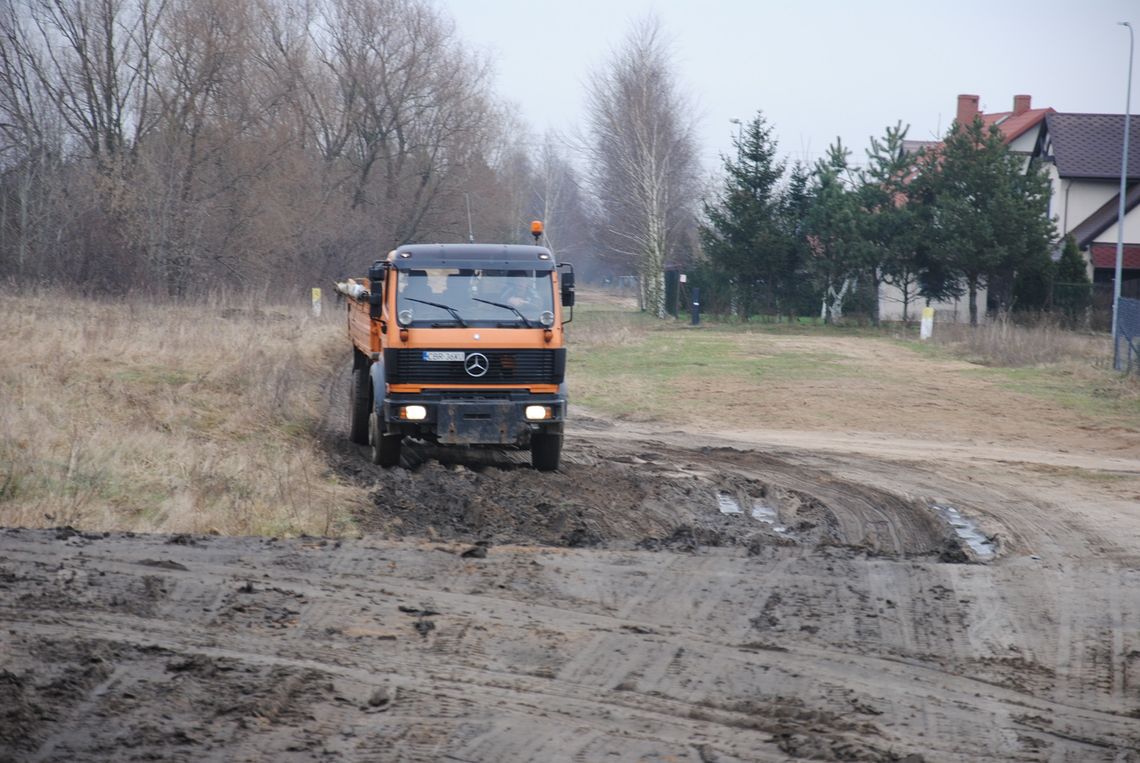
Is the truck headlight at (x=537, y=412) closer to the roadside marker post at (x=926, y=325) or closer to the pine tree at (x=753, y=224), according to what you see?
the roadside marker post at (x=926, y=325)

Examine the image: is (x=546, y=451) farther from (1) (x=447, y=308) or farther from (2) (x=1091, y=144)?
(2) (x=1091, y=144)

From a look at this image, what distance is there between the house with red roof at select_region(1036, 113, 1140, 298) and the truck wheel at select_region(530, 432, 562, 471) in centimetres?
3806

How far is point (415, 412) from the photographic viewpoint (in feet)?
43.4

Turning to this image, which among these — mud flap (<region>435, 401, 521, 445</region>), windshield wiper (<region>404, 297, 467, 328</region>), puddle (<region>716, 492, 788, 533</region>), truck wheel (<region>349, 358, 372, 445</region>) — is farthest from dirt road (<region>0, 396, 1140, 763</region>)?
truck wheel (<region>349, 358, 372, 445</region>)

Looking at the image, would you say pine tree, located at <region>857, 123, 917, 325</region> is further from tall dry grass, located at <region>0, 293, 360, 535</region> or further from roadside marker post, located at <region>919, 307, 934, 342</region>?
tall dry grass, located at <region>0, 293, 360, 535</region>

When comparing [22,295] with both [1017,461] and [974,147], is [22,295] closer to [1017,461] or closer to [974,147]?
[1017,461]

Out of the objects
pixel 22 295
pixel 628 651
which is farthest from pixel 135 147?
pixel 628 651

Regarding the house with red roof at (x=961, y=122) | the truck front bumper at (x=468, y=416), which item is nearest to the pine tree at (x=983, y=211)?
the house with red roof at (x=961, y=122)

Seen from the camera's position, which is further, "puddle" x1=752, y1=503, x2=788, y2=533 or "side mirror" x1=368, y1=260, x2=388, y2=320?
"side mirror" x1=368, y1=260, x2=388, y2=320

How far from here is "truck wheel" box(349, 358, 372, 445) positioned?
15.8 meters

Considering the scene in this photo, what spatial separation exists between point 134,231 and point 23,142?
4.28 metres

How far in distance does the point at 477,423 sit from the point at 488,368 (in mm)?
627

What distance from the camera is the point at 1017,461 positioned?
53.7 ft

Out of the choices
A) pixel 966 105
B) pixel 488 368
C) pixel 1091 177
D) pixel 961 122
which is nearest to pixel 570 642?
pixel 488 368
